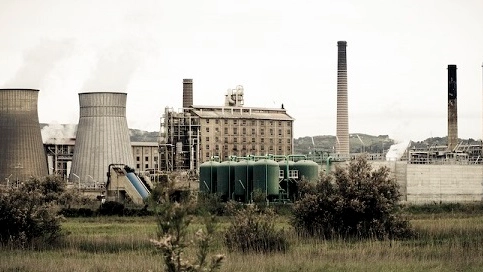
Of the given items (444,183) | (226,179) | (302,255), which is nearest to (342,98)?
(444,183)

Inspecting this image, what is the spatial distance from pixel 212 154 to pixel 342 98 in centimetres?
1375

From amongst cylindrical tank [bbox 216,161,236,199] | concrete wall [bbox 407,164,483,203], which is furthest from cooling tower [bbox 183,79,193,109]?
concrete wall [bbox 407,164,483,203]

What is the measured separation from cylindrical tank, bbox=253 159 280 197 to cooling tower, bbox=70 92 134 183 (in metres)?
19.4

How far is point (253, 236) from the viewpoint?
23.5 meters

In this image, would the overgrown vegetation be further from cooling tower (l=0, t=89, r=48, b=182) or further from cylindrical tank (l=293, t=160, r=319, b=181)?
cooling tower (l=0, t=89, r=48, b=182)

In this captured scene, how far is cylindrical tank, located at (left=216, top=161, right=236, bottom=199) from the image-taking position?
54.7 meters

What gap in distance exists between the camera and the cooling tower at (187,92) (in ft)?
285

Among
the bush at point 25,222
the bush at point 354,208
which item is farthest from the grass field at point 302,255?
the bush at point 354,208

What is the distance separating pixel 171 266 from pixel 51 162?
73.3 metres

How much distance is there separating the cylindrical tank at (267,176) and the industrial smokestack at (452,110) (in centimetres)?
2704

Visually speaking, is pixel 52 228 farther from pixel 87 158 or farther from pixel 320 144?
pixel 320 144

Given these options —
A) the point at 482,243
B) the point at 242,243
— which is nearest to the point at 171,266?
the point at 242,243

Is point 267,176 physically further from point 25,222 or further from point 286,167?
point 25,222

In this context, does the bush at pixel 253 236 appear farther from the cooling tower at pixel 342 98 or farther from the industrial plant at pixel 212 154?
the cooling tower at pixel 342 98
